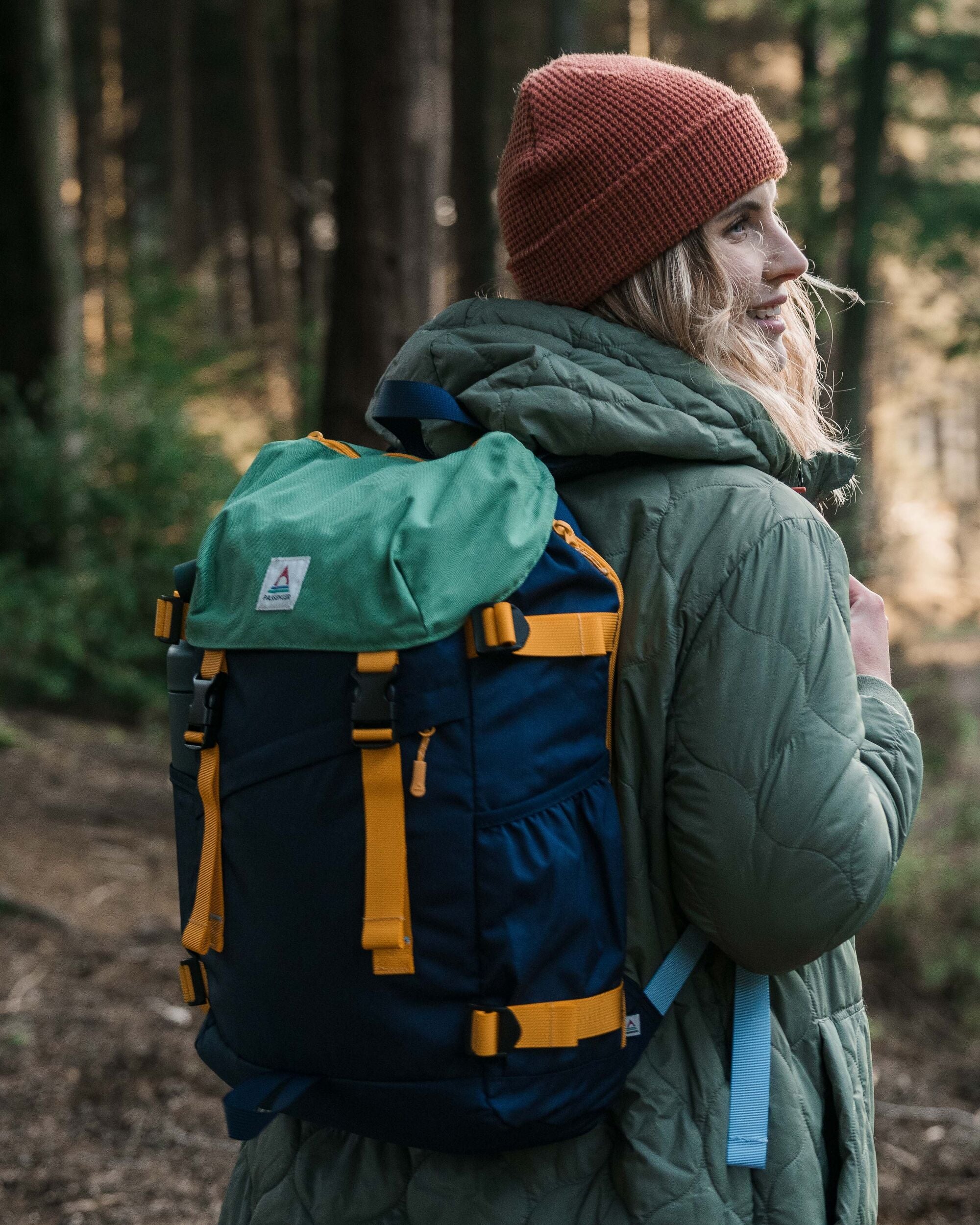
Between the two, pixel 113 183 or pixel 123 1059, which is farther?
pixel 113 183

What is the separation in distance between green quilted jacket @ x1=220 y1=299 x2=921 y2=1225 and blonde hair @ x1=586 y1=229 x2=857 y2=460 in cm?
5

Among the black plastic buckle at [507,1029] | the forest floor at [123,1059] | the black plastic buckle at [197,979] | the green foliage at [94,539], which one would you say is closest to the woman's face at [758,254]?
the black plastic buckle at [507,1029]

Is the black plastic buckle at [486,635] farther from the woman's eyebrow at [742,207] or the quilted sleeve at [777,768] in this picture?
the woman's eyebrow at [742,207]

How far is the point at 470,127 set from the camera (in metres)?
11.1

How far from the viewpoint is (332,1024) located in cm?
131

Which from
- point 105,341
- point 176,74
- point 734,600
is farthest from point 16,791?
point 176,74

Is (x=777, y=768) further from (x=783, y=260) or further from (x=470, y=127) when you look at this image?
(x=470, y=127)

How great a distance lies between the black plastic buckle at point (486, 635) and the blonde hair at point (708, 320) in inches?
17.7

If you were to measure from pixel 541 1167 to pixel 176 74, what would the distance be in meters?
21.8

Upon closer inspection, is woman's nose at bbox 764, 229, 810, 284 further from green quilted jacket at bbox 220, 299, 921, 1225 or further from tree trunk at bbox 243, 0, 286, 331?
tree trunk at bbox 243, 0, 286, 331

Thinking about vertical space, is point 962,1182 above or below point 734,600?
below

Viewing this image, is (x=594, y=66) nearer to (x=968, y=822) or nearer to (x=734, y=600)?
(x=734, y=600)

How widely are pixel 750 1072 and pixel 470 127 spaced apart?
430 inches

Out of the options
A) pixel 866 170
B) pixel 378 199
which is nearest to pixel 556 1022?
pixel 378 199
